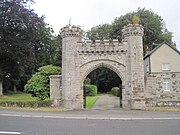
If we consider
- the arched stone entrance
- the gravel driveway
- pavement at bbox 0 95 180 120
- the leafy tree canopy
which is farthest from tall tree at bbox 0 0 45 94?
pavement at bbox 0 95 180 120

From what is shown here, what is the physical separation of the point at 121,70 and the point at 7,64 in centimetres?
2460

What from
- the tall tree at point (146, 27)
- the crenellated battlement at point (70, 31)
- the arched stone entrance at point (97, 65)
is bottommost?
the arched stone entrance at point (97, 65)

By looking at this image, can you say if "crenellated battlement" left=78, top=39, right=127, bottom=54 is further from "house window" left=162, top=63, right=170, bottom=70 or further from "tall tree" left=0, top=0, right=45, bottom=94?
"house window" left=162, top=63, right=170, bottom=70

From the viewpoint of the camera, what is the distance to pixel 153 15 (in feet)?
204

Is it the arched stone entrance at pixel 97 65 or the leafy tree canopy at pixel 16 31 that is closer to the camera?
the arched stone entrance at pixel 97 65

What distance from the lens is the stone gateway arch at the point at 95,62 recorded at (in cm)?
2469

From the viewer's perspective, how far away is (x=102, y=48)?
25125 mm

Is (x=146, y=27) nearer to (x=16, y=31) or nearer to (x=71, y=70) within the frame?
(x=16, y=31)

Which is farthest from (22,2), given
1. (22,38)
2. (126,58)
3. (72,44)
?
(126,58)

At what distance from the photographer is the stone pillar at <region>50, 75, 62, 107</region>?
991 inches

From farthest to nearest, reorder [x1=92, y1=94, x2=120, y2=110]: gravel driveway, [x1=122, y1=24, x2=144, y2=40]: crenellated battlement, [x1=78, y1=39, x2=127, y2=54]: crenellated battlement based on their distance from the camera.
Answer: [x1=92, y1=94, x2=120, y2=110]: gravel driveway, [x1=78, y1=39, x2=127, y2=54]: crenellated battlement, [x1=122, y1=24, x2=144, y2=40]: crenellated battlement

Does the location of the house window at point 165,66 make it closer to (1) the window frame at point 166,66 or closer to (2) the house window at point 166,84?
(1) the window frame at point 166,66

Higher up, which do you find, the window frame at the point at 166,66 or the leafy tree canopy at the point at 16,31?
the leafy tree canopy at the point at 16,31

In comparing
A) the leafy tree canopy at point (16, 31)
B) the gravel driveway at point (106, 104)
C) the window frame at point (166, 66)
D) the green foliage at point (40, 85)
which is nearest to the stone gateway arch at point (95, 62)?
the green foliage at point (40, 85)
